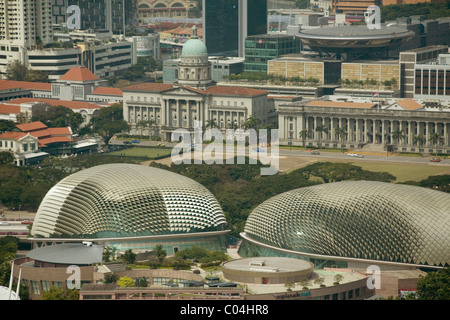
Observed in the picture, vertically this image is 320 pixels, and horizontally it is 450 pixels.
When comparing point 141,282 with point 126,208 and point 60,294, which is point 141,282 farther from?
point 126,208

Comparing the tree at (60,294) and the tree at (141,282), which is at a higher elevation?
the tree at (141,282)

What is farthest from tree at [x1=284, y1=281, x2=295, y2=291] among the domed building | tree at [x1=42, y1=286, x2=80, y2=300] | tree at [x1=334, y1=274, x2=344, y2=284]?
the domed building

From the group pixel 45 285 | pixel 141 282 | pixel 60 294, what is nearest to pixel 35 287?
pixel 45 285

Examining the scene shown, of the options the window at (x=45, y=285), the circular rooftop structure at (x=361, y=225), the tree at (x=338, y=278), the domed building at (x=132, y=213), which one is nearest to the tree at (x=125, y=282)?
the window at (x=45, y=285)

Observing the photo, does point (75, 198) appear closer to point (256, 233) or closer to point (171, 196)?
point (171, 196)

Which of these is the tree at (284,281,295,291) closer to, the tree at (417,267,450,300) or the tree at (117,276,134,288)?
the tree at (417,267,450,300)

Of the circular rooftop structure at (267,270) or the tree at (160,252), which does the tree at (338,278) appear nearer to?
the circular rooftop structure at (267,270)
